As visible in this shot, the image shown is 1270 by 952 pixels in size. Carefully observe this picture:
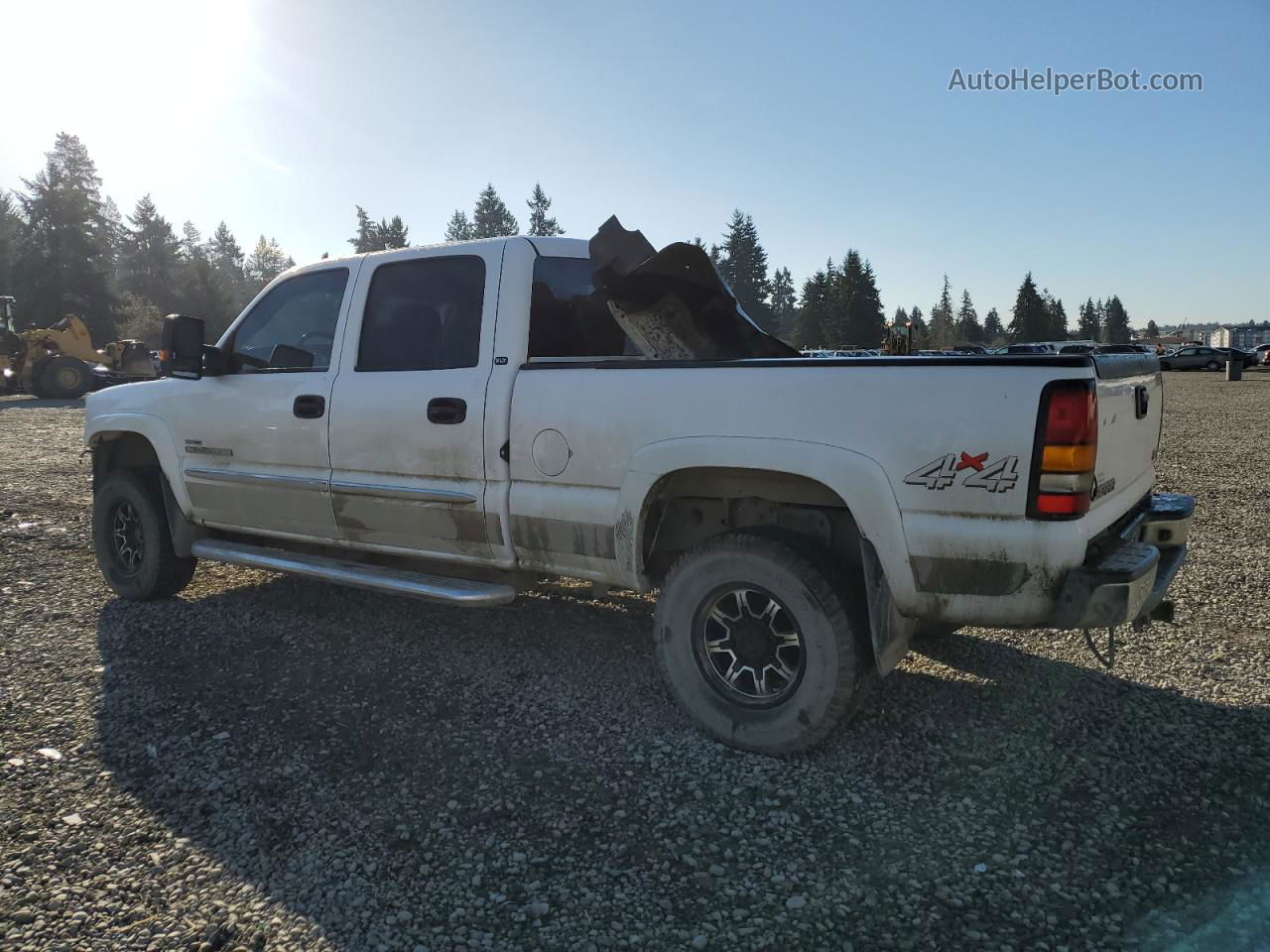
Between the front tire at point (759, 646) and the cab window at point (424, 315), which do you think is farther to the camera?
the cab window at point (424, 315)

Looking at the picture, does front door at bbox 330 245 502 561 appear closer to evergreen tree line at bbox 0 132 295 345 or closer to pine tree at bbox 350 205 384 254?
evergreen tree line at bbox 0 132 295 345

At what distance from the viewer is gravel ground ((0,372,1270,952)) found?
240cm

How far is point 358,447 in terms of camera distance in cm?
434

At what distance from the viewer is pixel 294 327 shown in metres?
4.89

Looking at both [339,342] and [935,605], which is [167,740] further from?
[935,605]

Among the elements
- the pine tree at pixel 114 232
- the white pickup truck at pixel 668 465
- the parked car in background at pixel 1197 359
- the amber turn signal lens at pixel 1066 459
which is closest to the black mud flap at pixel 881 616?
the white pickup truck at pixel 668 465

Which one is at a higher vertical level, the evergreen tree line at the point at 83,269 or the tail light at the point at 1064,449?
the evergreen tree line at the point at 83,269

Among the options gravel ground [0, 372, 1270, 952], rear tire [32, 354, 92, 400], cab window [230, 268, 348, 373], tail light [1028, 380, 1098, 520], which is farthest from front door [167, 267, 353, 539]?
rear tire [32, 354, 92, 400]

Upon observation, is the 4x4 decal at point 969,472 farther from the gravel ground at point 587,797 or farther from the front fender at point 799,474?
the gravel ground at point 587,797

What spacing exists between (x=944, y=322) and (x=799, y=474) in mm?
121780

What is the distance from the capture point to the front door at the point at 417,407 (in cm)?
401

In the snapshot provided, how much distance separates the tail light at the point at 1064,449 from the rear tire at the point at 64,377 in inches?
1165

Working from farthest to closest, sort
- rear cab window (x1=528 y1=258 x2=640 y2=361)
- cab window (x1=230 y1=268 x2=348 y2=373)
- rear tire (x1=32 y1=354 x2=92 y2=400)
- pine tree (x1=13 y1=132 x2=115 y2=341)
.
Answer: pine tree (x1=13 y1=132 x2=115 y2=341)
rear tire (x1=32 y1=354 x2=92 y2=400)
cab window (x1=230 y1=268 x2=348 y2=373)
rear cab window (x1=528 y1=258 x2=640 y2=361)

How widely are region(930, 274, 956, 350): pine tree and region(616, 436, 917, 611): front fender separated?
95.9 meters
